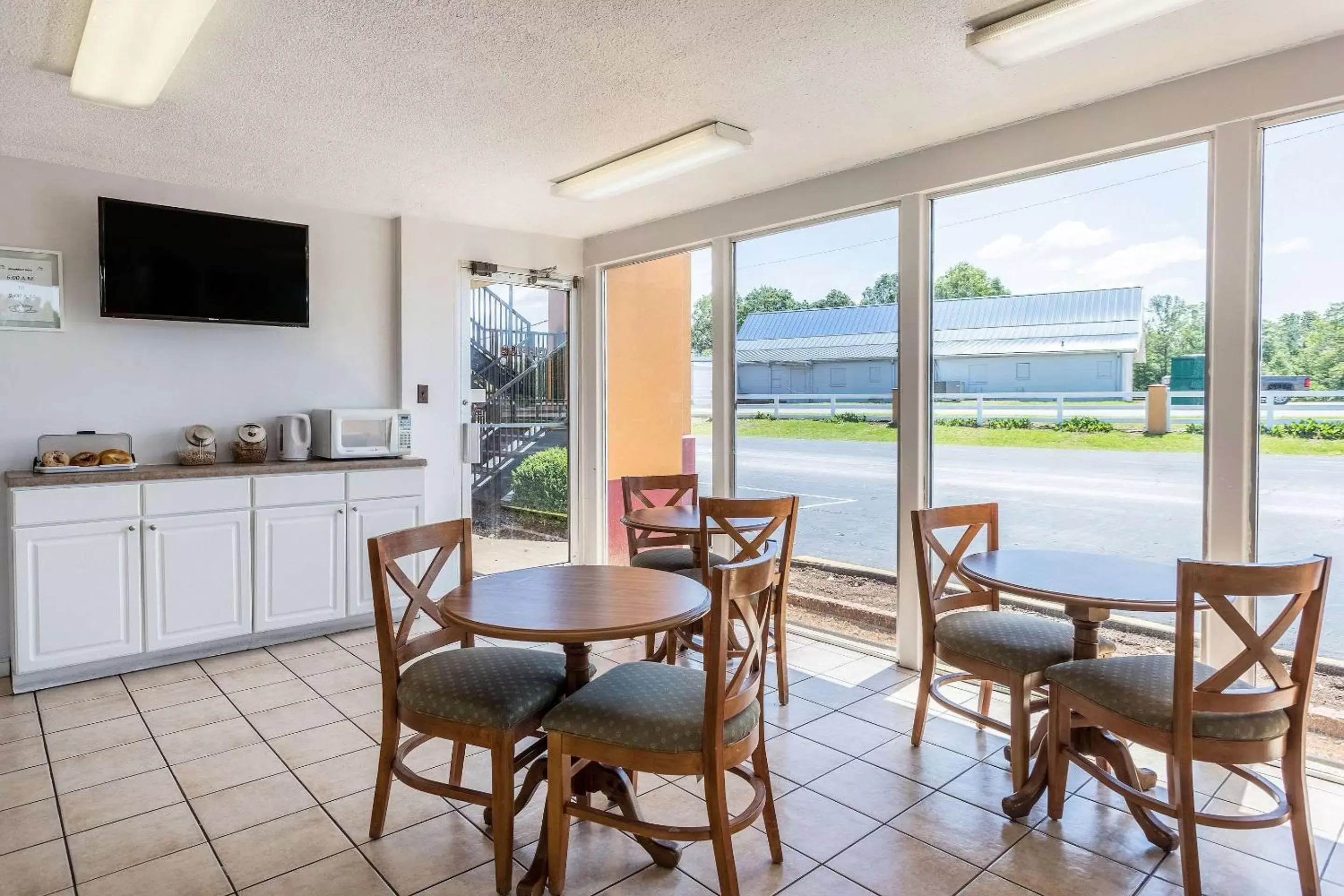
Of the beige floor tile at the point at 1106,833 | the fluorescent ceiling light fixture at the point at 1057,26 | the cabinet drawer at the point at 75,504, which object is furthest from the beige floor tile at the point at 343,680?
the fluorescent ceiling light fixture at the point at 1057,26

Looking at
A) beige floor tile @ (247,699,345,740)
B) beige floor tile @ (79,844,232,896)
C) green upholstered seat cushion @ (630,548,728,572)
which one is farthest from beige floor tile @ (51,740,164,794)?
green upholstered seat cushion @ (630,548,728,572)

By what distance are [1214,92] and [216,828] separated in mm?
4118

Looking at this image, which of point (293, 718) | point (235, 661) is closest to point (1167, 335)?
point (293, 718)

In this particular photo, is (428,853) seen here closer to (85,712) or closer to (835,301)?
(85,712)

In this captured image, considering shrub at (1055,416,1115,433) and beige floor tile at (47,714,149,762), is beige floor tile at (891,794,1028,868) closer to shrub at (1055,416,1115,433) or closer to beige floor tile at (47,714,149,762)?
shrub at (1055,416,1115,433)

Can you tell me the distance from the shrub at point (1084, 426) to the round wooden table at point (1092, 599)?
2.36ft

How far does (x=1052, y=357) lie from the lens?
3414 mm

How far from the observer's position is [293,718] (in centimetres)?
320

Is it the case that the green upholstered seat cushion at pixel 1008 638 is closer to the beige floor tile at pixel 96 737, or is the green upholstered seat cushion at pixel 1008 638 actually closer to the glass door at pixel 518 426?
the beige floor tile at pixel 96 737

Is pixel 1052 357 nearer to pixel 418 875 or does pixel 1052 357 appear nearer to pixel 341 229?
pixel 418 875

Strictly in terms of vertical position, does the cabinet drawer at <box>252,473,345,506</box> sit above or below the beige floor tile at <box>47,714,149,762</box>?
above

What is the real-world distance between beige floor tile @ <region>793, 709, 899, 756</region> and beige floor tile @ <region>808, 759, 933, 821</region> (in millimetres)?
139

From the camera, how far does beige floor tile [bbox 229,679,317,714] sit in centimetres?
332

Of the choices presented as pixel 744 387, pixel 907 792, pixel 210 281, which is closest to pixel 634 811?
pixel 907 792
